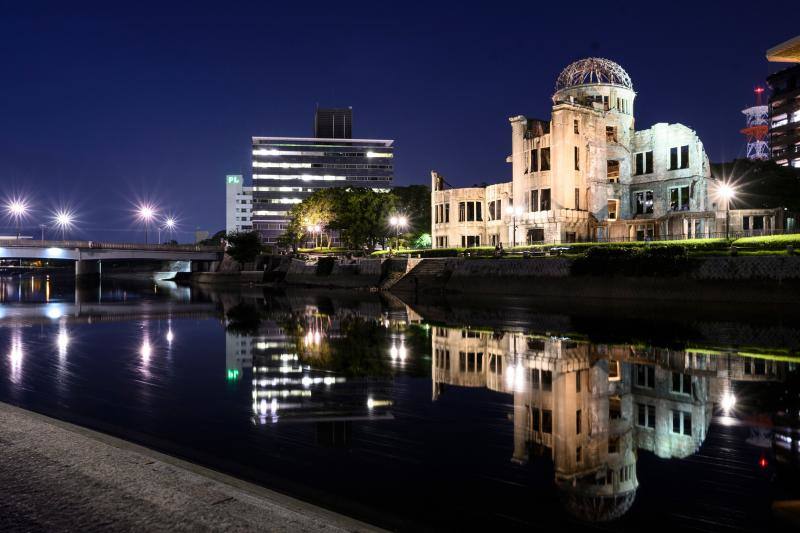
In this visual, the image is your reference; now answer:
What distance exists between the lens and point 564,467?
9977 mm

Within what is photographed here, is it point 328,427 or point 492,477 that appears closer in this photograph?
point 492,477

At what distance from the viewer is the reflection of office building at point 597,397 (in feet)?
31.9

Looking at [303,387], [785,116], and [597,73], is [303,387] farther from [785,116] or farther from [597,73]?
[785,116]

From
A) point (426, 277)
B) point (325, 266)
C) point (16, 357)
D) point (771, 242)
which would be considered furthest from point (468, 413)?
point (325, 266)

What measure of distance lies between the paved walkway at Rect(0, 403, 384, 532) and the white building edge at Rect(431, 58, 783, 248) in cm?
6097

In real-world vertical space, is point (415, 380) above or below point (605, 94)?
below

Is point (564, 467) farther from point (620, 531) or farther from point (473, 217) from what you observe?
point (473, 217)

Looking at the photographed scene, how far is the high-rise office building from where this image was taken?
632ft

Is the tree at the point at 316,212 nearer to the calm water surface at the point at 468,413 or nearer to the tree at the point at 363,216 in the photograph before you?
the tree at the point at 363,216

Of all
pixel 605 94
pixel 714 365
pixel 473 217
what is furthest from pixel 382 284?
pixel 714 365

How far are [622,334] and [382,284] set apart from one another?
42280 mm

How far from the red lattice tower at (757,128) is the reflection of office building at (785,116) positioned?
14822 millimetres

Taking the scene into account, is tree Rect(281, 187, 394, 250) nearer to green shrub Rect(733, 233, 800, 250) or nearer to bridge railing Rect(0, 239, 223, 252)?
bridge railing Rect(0, 239, 223, 252)

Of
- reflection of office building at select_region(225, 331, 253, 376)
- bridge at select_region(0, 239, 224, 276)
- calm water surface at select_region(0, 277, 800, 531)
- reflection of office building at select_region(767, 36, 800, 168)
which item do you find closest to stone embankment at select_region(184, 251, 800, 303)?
calm water surface at select_region(0, 277, 800, 531)
